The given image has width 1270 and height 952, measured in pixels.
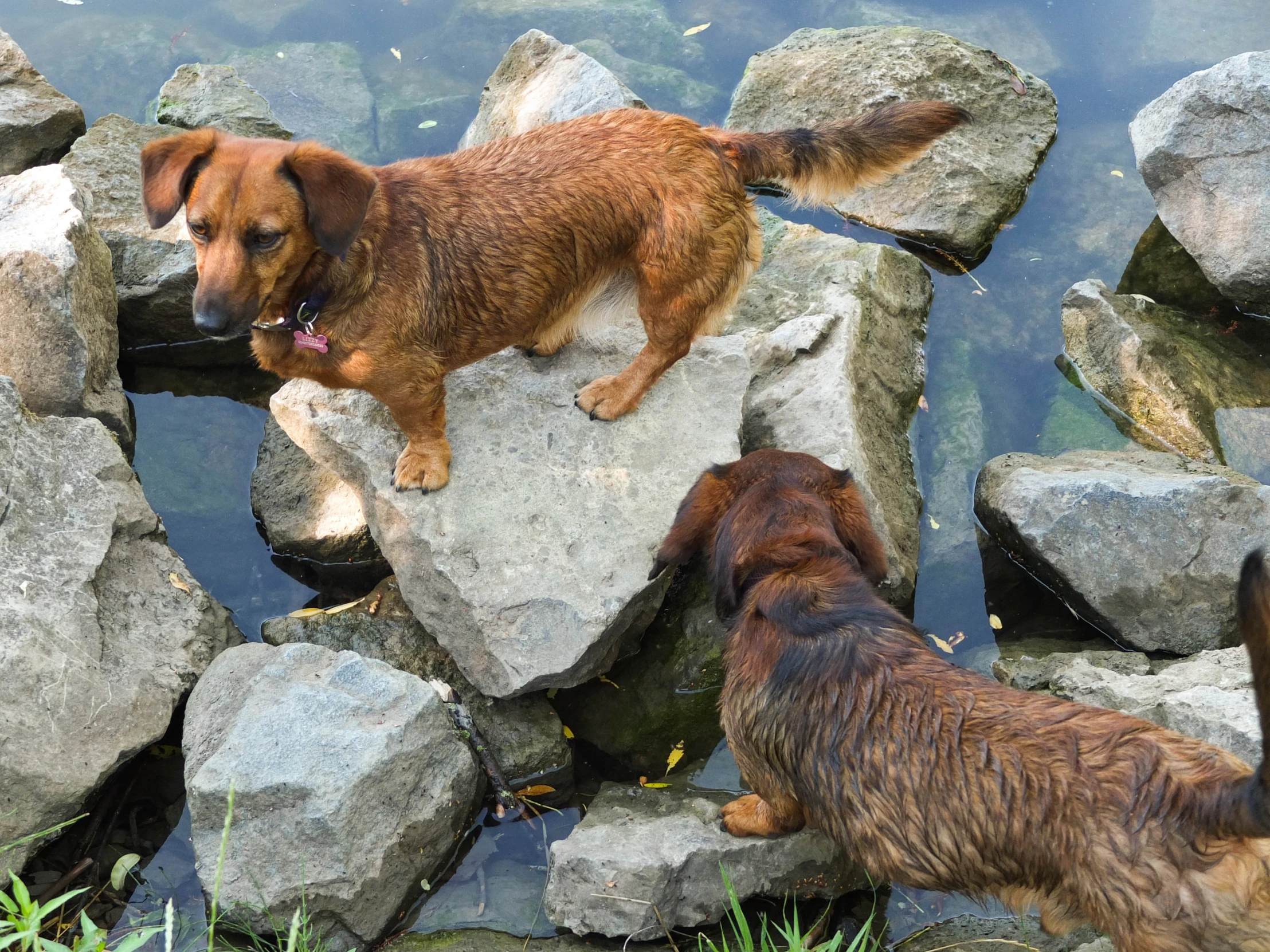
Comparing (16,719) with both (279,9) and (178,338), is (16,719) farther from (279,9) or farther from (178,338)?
(279,9)

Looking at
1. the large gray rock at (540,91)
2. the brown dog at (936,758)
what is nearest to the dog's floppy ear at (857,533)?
the brown dog at (936,758)

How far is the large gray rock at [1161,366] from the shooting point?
6.31 metres

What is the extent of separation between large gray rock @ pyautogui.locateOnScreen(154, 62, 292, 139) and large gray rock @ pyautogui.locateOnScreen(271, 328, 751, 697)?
2976 millimetres

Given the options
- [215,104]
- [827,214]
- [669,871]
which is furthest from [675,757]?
[215,104]

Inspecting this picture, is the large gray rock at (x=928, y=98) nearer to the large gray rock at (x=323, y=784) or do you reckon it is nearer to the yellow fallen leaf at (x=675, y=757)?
the yellow fallen leaf at (x=675, y=757)

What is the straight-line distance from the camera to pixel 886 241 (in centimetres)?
728

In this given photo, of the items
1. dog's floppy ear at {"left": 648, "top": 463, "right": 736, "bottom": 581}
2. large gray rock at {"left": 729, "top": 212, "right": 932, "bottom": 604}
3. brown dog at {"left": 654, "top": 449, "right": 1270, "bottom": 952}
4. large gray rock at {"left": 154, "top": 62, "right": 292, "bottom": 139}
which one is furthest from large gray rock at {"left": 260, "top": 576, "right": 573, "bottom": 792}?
large gray rock at {"left": 154, "top": 62, "right": 292, "bottom": 139}

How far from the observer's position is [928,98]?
749cm

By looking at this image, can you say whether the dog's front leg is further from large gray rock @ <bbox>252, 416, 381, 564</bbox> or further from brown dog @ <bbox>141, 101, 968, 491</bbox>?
large gray rock @ <bbox>252, 416, 381, 564</bbox>

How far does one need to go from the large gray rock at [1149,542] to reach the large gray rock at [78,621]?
407 cm

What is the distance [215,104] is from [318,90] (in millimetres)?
1076

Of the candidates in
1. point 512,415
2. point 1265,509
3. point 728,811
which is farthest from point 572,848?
point 1265,509

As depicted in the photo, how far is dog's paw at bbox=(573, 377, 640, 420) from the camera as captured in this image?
525cm

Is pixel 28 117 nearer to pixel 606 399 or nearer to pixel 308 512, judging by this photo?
pixel 308 512
